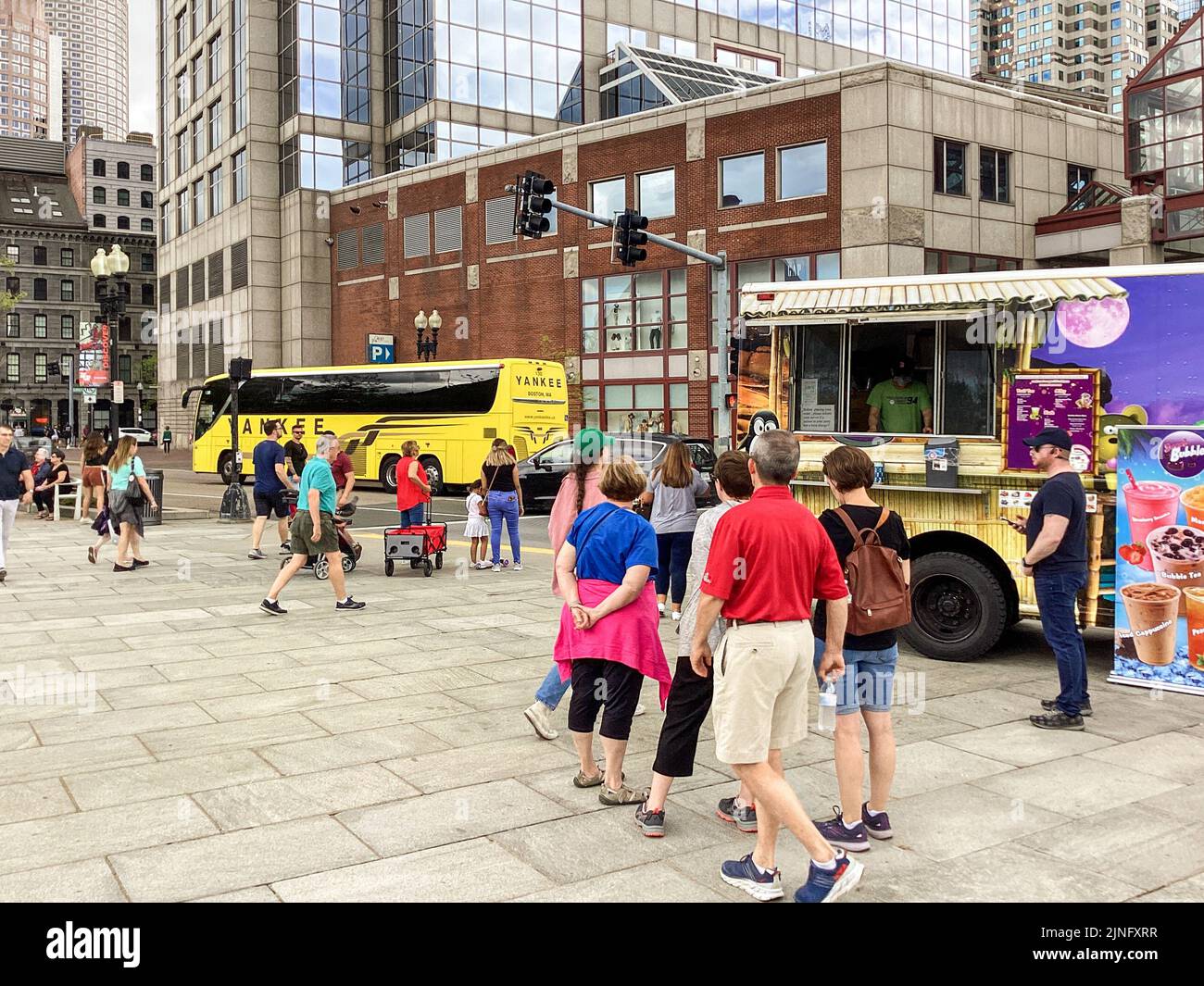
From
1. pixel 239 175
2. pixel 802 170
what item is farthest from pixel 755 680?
pixel 239 175

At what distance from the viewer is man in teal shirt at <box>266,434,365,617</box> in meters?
10.8

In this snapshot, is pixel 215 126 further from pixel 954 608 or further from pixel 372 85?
pixel 954 608

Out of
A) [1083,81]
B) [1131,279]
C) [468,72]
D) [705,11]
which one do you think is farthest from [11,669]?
[1083,81]

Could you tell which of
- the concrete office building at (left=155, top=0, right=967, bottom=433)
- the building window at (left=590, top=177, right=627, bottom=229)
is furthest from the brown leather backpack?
the concrete office building at (left=155, top=0, right=967, bottom=433)

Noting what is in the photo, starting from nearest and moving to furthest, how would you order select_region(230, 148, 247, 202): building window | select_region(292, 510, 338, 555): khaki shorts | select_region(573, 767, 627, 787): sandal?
select_region(573, 767, 627, 787): sandal
select_region(292, 510, 338, 555): khaki shorts
select_region(230, 148, 247, 202): building window

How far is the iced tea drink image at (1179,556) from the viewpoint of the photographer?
300 inches

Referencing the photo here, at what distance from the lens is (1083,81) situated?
547ft

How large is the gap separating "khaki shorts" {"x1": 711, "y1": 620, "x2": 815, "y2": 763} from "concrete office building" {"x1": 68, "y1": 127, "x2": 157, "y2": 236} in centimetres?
10740

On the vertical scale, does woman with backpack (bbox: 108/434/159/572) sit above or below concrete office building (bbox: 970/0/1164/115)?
below

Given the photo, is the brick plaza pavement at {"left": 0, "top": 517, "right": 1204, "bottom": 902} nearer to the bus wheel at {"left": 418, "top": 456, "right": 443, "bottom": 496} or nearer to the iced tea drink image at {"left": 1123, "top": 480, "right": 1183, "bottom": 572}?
the iced tea drink image at {"left": 1123, "top": 480, "right": 1183, "bottom": 572}

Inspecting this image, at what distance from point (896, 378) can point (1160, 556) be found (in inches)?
95.5

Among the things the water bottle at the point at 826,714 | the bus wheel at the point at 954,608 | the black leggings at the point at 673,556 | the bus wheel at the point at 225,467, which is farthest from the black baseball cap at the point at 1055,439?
the bus wheel at the point at 225,467

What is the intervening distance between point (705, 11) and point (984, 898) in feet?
195

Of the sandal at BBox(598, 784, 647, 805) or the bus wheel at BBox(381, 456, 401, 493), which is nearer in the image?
the sandal at BBox(598, 784, 647, 805)
